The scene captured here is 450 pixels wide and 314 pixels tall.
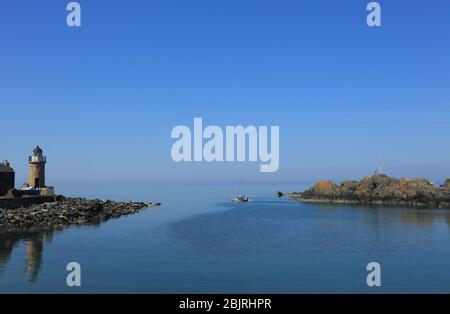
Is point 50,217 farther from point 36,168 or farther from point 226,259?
Answer: point 226,259

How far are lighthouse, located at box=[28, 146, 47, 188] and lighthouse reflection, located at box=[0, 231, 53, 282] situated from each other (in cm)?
3043

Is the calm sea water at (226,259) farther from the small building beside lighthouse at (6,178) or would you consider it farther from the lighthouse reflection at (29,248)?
the small building beside lighthouse at (6,178)

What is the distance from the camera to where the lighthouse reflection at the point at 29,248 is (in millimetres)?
27130

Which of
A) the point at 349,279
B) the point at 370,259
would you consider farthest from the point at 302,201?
the point at 349,279

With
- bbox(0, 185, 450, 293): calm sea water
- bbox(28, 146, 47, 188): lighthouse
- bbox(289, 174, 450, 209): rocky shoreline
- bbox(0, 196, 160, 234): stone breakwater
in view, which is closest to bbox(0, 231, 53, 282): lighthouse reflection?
bbox(0, 185, 450, 293): calm sea water

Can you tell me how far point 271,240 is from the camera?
43219 mm

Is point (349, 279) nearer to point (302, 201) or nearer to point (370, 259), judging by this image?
point (370, 259)

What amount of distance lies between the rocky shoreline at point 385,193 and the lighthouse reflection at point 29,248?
76224 mm

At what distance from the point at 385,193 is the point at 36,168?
73482 mm

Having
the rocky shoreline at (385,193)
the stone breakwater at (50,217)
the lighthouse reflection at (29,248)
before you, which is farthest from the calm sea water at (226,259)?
the rocky shoreline at (385,193)

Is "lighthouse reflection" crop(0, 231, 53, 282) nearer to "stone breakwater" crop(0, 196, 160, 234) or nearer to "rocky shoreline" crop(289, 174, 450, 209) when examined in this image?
"stone breakwater" crop(0, 196, 160, 234)

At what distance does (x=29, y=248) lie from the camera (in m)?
34.5

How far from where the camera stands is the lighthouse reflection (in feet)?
89.0
